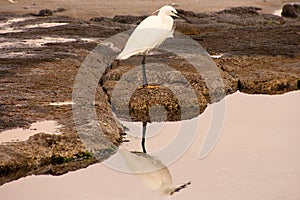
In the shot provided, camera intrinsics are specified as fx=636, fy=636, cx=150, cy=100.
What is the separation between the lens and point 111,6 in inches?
904

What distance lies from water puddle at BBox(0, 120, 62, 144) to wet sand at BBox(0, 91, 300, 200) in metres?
0.89

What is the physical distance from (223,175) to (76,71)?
15.8 feet

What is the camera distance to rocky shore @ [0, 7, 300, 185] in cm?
747

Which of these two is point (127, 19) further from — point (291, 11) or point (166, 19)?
point (166, 19)

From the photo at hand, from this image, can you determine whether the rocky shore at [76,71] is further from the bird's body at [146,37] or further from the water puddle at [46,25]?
the bird's body at [146,37]

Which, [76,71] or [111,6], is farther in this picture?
[111,6]

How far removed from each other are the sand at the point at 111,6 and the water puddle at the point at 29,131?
491 inches

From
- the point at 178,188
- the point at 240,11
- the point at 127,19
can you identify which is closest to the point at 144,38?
the point at 178,188

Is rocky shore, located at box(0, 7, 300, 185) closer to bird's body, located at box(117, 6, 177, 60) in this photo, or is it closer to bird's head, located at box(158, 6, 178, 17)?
bird's body, located at box(117, 6, 177, 60)

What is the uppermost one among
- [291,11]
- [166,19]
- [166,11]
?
[166,11]

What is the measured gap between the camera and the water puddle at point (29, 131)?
25.3 ft

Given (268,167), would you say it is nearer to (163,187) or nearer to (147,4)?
(163,187)

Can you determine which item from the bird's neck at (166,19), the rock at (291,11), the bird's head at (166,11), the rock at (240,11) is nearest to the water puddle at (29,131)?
the bird's neck at (166,19)

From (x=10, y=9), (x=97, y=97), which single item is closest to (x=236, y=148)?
(x=97, y=97)
